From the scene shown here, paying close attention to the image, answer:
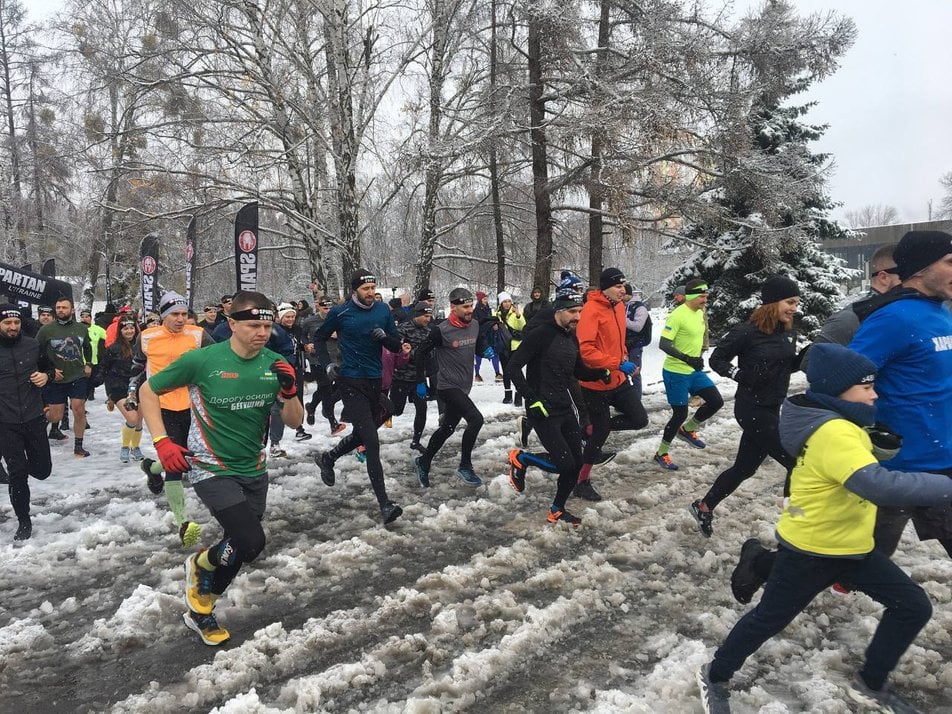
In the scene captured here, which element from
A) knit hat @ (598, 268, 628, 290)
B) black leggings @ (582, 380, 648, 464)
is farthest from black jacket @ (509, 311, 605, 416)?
knit hat @ (598, 268, 628, 290)

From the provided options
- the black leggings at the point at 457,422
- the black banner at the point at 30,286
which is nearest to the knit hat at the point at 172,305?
the black leggings at the point at 457,422

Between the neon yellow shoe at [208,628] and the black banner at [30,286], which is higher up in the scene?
the black banner at [30,286]

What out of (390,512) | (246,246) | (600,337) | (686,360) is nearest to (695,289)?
(686,360)

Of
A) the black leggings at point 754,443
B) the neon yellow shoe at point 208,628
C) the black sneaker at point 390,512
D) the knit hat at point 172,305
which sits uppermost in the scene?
the knit hat at point 172,305

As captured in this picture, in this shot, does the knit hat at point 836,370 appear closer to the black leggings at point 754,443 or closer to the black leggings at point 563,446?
the black leggings at point 754,443

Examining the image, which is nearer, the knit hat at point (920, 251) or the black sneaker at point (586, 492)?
the knit hat at point (920, 251)

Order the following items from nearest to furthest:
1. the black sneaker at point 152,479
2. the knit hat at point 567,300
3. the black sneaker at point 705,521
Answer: the black sneaker at point 705,521 < the knit hat at point 567,300 < the black sneaker at point 152,479

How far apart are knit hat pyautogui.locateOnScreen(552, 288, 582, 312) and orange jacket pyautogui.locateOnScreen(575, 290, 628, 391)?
39cm

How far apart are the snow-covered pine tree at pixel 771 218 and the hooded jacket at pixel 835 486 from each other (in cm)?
1220

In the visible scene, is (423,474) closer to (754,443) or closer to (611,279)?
(611,279)

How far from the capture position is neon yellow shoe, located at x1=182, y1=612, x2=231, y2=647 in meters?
3.52

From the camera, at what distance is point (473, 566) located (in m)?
4.42

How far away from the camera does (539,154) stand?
15.1m

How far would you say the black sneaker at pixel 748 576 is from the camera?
310cm
